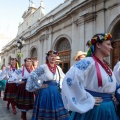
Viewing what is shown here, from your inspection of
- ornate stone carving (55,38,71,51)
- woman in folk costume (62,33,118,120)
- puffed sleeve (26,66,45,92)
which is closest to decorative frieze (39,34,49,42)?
ornate stone carving (55,38,71,51)

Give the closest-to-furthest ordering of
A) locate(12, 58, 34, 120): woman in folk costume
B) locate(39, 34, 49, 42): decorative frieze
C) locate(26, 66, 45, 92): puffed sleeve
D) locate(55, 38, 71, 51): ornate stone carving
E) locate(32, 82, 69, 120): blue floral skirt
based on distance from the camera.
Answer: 1. locate(32, 82, 69, 120): blue floral skirt
2. locate(26, 66, 45, 92): puffed sleeve
3. locate(12, 58, 34, 120): woman in folk costume
4. locate(55, 38, 71, 51): ornate stone carving
5. locate(39, 34, 49, 42): decorative frieze

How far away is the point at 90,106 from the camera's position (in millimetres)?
1852

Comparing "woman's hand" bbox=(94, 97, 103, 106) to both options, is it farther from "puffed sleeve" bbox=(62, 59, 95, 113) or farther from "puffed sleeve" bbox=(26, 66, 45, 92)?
"puffed sleeve" bbox=(26, 66, 45, 92)

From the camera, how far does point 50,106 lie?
144 inches

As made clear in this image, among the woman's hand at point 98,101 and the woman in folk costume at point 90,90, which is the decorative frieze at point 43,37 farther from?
the woman's hand at point 98,101

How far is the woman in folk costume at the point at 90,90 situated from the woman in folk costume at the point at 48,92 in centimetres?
152

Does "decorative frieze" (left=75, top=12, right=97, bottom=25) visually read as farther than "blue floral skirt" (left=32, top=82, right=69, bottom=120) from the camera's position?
Yes

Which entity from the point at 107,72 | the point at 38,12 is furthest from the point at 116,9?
the point at 38,12

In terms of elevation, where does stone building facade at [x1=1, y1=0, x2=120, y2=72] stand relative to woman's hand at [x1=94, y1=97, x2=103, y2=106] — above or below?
above

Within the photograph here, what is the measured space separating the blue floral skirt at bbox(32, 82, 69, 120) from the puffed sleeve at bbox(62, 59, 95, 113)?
1708 millimetres

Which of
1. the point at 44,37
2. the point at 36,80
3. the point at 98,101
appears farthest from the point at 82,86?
the point at 44,37

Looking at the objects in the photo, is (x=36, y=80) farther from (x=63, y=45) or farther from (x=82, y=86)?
(x=63, y=45)

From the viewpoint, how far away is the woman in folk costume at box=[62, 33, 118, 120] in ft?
6.23

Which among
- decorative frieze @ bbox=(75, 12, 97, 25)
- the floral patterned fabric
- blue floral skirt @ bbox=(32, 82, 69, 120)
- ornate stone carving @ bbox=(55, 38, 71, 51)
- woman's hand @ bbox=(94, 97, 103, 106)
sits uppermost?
decorative frieze @ bbox=(75, 12, 97, 25)
